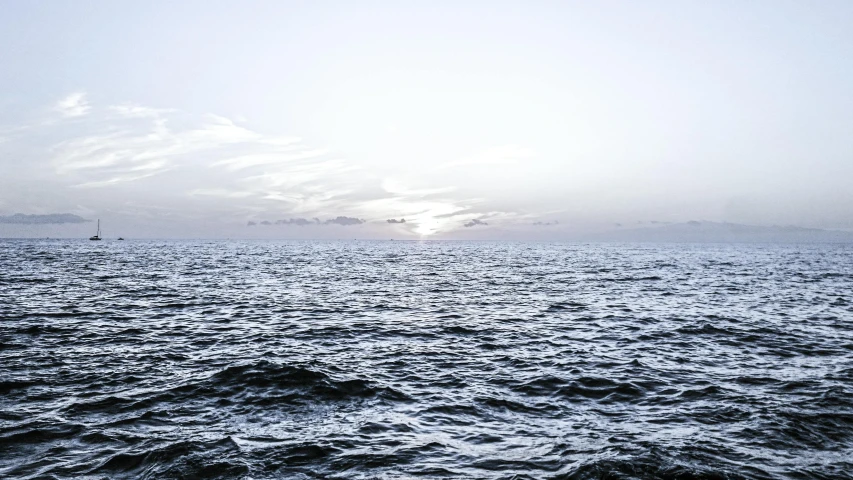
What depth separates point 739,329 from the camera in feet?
93.7

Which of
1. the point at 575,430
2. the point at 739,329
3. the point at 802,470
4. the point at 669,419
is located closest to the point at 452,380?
the point at 575,430

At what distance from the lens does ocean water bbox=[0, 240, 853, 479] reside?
446 inches

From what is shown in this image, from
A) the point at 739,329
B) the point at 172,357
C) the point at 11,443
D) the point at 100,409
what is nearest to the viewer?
the point at 11,443

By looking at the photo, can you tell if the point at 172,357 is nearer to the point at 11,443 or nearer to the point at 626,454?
the point at 11,443

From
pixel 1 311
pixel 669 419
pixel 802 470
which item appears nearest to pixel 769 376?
pixel 669 419

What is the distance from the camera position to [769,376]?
18688 millimetres

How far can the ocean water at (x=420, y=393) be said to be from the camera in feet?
37.1

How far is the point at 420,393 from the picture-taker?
16.6 meters

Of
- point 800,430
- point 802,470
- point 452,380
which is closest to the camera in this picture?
point 802,470

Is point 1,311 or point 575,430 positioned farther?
point 1,311

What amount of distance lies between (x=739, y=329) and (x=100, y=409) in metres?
30.5

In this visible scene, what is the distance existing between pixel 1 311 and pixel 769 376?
134 ft

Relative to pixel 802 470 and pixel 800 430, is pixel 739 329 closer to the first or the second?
pixel 800 430

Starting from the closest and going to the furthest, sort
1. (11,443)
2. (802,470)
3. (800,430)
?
(802,470)
(11,443)
(800,430)
